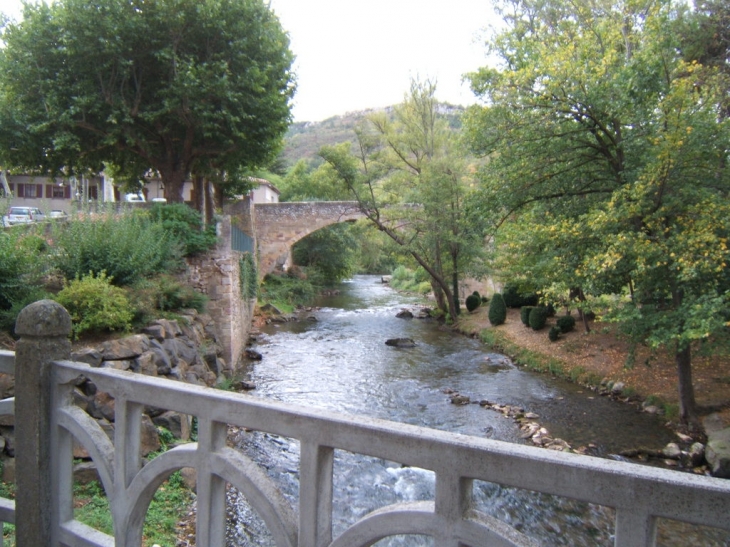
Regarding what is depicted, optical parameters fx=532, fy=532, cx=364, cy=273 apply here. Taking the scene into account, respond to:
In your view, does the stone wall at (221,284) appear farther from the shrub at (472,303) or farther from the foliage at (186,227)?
the shrub at (472,303)

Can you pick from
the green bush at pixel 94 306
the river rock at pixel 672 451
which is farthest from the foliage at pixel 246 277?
the river rock at pixel 672 451

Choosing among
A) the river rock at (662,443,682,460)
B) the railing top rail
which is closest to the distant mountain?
the river rock at (662,443,682,460)

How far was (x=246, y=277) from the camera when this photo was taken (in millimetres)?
17781

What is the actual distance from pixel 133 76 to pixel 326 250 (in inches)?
972

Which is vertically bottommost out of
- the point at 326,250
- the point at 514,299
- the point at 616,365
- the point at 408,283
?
the point at 408,283

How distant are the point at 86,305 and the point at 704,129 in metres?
10.1

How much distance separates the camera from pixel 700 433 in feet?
29.8

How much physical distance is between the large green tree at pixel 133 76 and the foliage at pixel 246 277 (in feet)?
12.1

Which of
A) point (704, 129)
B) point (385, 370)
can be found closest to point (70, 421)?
point (704, 129)

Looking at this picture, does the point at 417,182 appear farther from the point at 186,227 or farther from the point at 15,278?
the point at 15,278

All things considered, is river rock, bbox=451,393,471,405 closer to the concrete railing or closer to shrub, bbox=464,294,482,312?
the concrete railing

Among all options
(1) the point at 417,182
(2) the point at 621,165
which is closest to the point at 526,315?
(1) the point at 417,182

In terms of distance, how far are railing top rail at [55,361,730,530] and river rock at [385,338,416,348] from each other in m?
15.8

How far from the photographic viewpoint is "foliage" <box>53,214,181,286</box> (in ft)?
29.4
